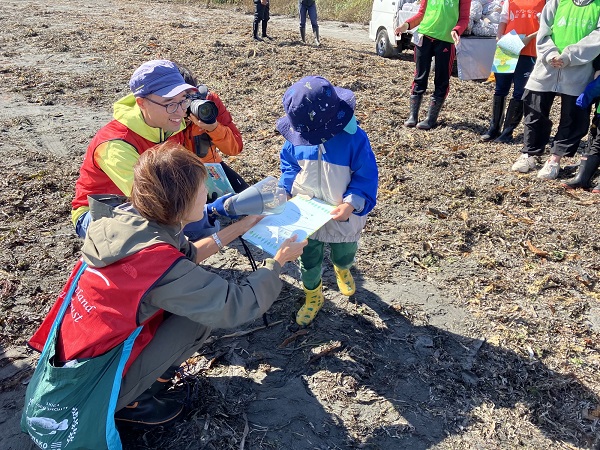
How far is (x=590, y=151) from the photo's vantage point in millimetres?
4367

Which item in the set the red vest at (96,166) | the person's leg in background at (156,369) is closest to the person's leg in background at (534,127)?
the red vest at (96,166)

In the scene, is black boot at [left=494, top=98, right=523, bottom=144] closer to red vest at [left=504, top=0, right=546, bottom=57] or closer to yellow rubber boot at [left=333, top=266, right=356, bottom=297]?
red vest at [left=504, top=0, right=546, bottom=57]

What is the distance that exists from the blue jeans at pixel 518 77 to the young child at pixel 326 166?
3.36 metres

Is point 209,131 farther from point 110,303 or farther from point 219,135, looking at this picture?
point 110,303

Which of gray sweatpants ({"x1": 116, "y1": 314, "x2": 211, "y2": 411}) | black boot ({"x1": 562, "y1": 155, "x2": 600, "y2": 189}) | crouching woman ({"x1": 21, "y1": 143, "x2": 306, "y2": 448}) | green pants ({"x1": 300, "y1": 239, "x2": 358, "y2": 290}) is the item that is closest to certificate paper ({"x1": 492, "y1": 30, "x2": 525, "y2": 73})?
black boot ({"x1": 562, "y1": 155, "x2": 600, "y2": 189})

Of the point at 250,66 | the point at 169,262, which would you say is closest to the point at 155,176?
the point at 169,262

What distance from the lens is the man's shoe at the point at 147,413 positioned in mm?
2156

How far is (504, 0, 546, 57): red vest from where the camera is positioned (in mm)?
4988

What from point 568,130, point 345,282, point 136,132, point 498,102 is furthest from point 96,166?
point 498,102

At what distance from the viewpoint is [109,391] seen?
189 centimetres

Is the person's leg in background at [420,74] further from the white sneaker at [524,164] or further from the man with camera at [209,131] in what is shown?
the man with camera at [209,131]

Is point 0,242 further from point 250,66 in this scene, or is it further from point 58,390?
point 250,66

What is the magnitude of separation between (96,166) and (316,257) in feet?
4.19

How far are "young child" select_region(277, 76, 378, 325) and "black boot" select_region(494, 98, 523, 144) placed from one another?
11.5 feet
